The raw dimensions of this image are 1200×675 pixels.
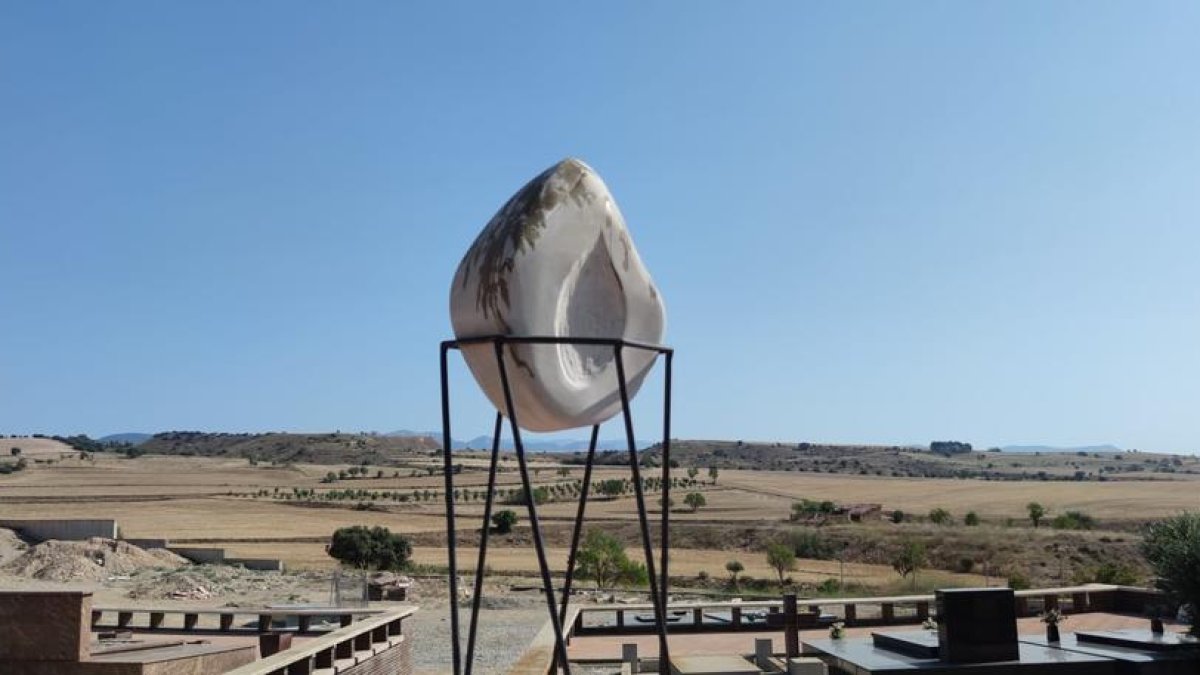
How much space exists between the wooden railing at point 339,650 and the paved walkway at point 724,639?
2.94m

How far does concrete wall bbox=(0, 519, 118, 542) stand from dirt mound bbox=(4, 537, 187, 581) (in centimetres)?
646

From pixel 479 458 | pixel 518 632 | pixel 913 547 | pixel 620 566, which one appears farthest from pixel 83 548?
pixel 479 458

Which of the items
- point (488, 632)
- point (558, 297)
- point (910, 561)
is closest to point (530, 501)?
point (558, 297)

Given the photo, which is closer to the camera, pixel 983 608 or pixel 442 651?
pixel 983 608

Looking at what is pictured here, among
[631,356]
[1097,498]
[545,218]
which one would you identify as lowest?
[1097,498]

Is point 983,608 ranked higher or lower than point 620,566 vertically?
higher

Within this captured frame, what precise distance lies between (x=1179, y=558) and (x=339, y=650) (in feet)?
35.3

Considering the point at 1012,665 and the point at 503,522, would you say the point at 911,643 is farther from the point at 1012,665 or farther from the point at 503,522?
the point at 503,522

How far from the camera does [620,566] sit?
1459 inches

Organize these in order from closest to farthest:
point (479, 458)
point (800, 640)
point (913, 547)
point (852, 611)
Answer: point (800, 640), point (852, 611), point (913, 547), point (479, 458)

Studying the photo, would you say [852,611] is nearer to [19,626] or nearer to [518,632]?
[518,632]

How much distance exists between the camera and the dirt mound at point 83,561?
116 feet

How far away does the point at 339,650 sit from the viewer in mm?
12453

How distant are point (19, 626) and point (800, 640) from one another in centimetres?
1141
